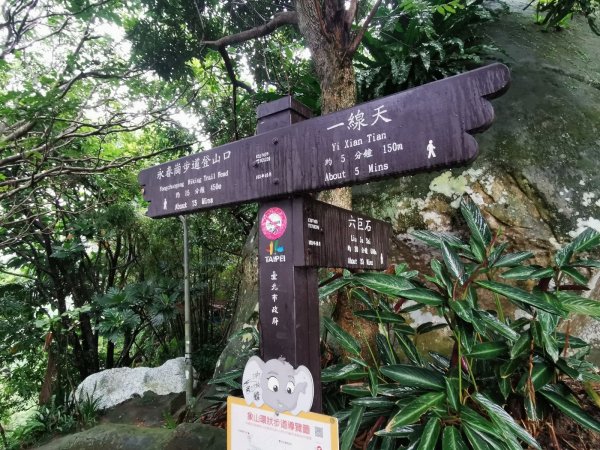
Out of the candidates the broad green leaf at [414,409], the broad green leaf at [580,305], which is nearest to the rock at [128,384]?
the broad green leaf at [414,409]

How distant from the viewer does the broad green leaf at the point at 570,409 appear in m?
1.57

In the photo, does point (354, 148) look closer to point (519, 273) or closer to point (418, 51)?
point (519, 273)

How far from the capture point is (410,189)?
364 centimetres

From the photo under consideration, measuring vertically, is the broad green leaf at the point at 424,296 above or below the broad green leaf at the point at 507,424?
above

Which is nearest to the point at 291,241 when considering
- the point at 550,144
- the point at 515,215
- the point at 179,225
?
the point at 515,215

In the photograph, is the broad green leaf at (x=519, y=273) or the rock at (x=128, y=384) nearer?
the broad green leaf at (x=519, y=273)

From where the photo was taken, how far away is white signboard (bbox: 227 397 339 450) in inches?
50.9

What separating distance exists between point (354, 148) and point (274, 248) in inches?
21.6

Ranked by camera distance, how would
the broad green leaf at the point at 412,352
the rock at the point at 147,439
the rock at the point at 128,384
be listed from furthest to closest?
the rock at the point at 128,384
the rock at the point at 147,439
the broad green leaf at the point at 412,352

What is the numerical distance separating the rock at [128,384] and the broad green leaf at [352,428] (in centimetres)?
345

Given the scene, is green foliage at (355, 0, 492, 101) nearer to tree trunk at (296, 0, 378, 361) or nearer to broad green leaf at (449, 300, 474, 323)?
tree trunk at (296, 0, 378, 361)

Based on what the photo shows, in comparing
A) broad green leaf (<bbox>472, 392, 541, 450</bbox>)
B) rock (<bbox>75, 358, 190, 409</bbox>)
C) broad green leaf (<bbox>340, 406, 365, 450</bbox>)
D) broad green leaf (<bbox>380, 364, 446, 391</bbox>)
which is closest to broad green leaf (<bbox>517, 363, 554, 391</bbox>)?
broad green leaf (<bbox>472, 392, 541, 450</bbox>)

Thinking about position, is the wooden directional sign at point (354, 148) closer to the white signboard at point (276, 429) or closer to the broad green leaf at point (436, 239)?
the broad green leaf at point (436, 239)

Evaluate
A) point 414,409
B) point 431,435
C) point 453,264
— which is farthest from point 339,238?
point 431,435
